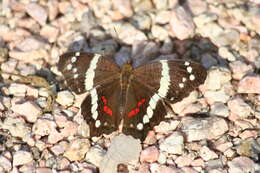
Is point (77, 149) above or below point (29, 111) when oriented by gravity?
below

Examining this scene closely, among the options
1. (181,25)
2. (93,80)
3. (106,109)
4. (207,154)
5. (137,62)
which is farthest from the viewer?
(181,25)

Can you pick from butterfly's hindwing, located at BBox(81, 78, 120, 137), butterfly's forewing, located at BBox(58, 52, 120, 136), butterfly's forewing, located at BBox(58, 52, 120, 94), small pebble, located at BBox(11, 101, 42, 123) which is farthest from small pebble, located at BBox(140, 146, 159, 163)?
small pebble, located at BBox(11, 101, 42, 123)

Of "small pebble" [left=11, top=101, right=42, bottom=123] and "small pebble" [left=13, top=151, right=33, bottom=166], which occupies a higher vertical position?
"small pebble" [left=11, top=101, right=42, bottom=123]

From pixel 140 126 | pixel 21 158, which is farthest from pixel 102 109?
pixel 21 158

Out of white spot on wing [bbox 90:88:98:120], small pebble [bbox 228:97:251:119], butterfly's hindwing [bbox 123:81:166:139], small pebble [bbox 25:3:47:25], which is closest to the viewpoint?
butterfly's hindwing [bbox 123:81:166:139]

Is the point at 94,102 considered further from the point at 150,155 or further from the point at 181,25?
the point at 181,25

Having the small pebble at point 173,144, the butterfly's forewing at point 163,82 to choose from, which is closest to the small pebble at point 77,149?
the butterfly's forewing at point 163,82

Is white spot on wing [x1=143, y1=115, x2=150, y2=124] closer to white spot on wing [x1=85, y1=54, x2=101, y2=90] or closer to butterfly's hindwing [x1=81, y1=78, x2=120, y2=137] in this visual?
butterfly's hindwing [x1=81, y1=78, x2=120, y2=137]

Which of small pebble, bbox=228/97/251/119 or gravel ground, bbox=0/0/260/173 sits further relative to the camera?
small pebble, bbox=228/97/251/119
